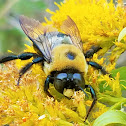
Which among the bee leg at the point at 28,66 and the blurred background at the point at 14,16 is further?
the blurred background at the point at 14,16

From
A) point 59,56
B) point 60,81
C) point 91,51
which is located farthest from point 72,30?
point 60,81

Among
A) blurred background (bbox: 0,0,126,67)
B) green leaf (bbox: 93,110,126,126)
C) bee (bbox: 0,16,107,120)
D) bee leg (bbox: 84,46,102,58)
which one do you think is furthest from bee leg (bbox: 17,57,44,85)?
blurred background (bbox: 0,0,126,67)

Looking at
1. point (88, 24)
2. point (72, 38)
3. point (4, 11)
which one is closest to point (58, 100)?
point (72, 38)

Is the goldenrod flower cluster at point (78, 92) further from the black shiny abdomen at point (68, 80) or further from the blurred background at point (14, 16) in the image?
the blurred background at point (14, 16)

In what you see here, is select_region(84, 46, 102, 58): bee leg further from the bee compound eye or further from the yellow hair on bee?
the bee compound eye

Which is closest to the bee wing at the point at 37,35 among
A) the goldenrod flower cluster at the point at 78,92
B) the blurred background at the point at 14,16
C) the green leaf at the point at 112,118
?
the goldenrod flower cluster at the point at 78,92

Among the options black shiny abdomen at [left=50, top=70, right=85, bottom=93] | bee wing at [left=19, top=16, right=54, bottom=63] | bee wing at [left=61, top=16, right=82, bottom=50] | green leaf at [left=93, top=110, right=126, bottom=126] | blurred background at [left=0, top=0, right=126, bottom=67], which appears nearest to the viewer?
green leaf at [left=93, top=110, right=126, bottom=126]

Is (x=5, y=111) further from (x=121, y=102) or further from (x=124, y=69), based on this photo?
(x=124, y=69)
